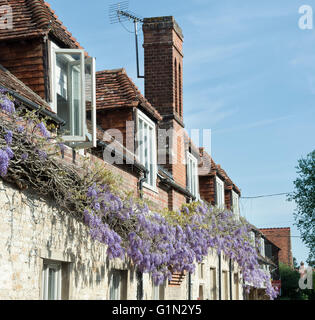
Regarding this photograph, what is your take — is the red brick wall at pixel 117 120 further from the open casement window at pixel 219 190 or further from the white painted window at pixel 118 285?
the open casement window at pixel 219 190

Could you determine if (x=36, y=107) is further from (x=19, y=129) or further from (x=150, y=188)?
(x=150, y=188)

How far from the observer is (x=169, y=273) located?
15047 millimetres

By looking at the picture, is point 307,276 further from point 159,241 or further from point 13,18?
point 13,18

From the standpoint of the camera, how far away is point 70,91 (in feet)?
39.3

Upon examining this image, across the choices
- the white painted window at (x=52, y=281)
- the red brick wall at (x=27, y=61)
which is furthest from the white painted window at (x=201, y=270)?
the red brick wall at (x=27, y=61)

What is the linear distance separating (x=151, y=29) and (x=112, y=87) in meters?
5.13

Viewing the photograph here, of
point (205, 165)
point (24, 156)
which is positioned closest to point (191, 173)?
point (205, 165)

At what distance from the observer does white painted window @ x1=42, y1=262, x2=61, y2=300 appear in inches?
405

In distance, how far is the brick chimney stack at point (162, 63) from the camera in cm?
2053

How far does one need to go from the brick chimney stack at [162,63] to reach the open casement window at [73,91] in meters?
8.30

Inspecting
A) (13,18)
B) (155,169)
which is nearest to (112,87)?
(155,169)

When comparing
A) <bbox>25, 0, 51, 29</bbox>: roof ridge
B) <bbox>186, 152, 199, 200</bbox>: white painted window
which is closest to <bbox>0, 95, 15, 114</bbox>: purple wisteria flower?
<bbox>25, 0, 51, 29</bbox>: roof ridge

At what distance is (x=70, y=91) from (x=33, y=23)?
158 centimetres

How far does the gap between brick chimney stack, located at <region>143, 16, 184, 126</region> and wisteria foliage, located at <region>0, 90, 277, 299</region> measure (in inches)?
147
